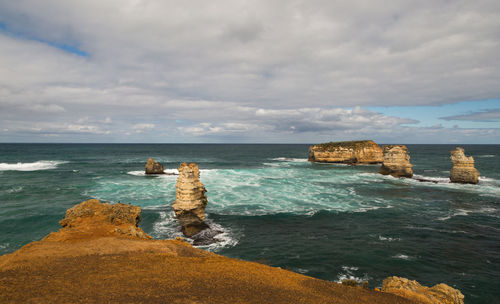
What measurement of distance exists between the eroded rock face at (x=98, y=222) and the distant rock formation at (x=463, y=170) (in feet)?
177

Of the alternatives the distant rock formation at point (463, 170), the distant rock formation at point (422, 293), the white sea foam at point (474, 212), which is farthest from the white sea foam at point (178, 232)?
the distant rock formation at point (463, 170)

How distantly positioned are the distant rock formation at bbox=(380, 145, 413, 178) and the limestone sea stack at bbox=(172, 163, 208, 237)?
47577mm

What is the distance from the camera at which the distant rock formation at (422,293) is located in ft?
26.2

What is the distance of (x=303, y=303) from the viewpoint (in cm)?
727

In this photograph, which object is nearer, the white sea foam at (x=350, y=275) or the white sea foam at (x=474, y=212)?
the white sea foam at (x=350, y=275)

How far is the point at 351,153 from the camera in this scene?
275 ft

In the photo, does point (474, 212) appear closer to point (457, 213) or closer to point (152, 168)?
point (457, 213)

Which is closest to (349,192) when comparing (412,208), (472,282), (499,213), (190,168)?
(412,208)

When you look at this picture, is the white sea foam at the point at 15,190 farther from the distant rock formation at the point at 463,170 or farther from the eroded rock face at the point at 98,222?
the distant rock formation at the point at 463,170

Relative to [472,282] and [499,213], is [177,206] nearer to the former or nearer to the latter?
[472,282]

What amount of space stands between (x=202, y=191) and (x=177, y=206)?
2652 mm

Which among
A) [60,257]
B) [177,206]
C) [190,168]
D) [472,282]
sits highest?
[190,168]

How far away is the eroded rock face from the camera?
12.3 m

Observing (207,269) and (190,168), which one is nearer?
(207,269)
